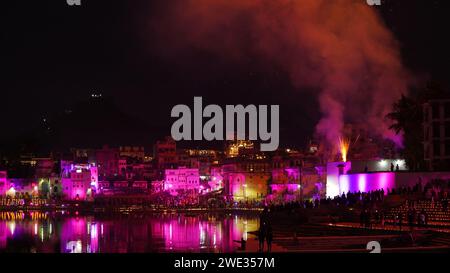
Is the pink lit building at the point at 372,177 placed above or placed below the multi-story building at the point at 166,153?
below

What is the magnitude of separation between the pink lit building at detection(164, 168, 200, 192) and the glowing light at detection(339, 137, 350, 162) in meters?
51.3

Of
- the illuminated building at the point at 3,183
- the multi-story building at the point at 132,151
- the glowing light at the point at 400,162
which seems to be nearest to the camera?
the glowing light at the point at 400,162

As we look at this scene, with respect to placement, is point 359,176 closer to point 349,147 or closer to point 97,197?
point 349,147

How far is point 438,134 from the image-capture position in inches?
1570

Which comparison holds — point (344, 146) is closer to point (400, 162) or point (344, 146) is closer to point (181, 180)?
point (400, 162)

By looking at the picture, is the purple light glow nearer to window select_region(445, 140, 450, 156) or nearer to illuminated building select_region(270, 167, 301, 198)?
window select_region(445, 140, 450, 156)

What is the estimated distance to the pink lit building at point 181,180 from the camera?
10575cm

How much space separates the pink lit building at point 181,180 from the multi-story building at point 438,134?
221 ft

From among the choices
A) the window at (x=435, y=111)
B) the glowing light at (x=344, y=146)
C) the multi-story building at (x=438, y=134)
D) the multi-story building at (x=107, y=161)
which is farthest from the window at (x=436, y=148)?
the multi-story building at (x=107, y=161)

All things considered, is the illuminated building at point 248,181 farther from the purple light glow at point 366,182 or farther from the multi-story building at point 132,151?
the purple light glow at point 366,182

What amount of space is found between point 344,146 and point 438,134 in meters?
14.1
